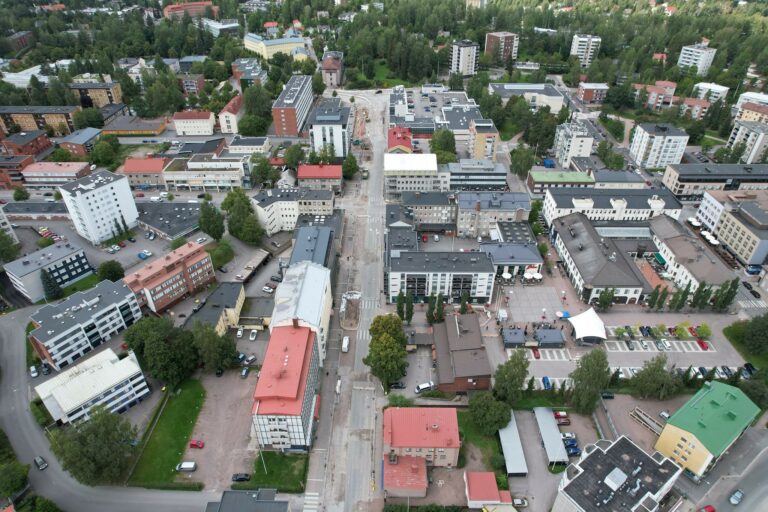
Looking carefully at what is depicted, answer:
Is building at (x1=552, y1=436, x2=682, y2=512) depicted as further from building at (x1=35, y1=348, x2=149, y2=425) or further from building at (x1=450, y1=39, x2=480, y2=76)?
building at (x1=450, y1=39, x2=480, y2=76)

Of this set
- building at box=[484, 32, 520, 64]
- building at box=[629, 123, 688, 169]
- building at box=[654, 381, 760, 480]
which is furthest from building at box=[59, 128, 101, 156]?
building at box=[484, 32, 520, 64]

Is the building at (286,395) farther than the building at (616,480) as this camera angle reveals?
Yes

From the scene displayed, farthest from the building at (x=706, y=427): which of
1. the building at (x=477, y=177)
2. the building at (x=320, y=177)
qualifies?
the building at (x=320, y=177)

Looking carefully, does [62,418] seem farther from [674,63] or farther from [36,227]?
[674,63]

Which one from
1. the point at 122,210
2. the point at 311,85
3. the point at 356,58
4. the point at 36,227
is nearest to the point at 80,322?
the point at 122,210

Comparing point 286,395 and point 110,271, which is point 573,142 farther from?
point 110,271

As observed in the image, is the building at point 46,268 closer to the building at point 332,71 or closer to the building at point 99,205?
the building at point 99,205
